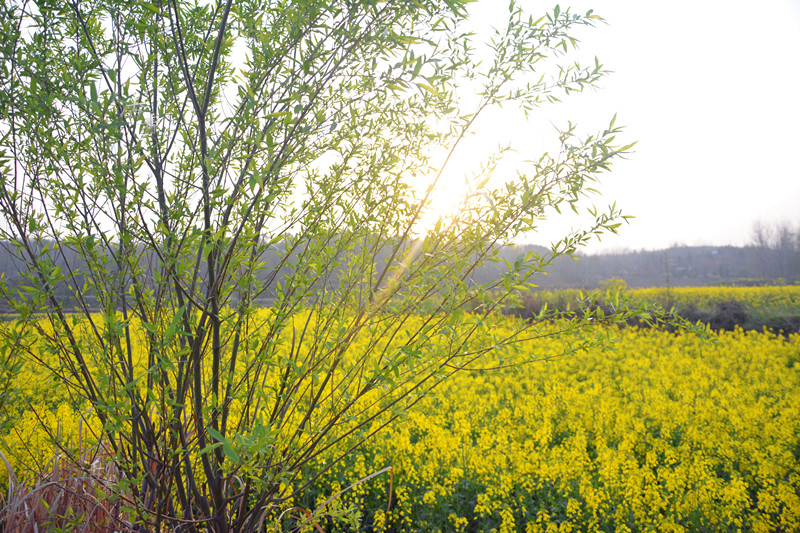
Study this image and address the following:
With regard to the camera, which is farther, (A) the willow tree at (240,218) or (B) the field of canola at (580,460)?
(B) the field of canola at (580,460)

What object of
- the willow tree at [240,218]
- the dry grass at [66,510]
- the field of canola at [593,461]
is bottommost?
the field of canola at [593,461]

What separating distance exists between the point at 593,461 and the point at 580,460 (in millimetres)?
464

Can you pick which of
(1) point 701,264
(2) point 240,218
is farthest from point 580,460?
(1) point 701,264

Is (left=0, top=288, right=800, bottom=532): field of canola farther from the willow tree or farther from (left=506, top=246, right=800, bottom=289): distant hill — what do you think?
(left=506, top=246, right=800, bottom=289): distant hill

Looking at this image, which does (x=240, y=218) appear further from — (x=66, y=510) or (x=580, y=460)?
(x=580, y=460)

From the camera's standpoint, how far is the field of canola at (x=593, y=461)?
3.38 metres

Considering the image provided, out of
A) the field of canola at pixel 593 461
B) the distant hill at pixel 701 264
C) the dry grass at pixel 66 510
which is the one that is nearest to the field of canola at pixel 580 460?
the field of canola at pixel 593 461

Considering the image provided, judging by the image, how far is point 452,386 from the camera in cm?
665

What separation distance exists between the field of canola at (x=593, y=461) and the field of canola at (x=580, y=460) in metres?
0.02

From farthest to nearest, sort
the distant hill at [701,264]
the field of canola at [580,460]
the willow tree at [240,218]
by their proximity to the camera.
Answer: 1. the distant hill at [701,264]
2. the field of canola at [580,460]
3. the willow tree at [240,218]

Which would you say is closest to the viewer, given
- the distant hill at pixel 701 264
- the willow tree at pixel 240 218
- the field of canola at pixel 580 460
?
the willow tree at pixel 240 218

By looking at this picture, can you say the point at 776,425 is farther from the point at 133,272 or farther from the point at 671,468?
the point at 133,272

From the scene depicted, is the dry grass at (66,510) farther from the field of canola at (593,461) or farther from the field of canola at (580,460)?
the field of canola at (593,461)

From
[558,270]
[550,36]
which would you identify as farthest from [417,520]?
[558,270]
